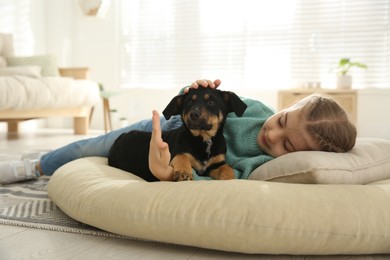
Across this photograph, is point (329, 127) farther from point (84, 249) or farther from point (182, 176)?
point (84, 249)

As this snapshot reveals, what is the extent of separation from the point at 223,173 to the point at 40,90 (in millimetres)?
3770

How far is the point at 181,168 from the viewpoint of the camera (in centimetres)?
157

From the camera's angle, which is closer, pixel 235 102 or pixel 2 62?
pixel 235 102

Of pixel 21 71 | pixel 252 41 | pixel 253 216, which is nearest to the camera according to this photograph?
pixel 253 216

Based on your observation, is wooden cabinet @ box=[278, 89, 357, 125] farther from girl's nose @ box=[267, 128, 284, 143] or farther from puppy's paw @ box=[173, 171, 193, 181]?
puppy's paw @ box=[173, 171, 193, 181]

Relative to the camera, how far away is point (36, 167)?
7.94 ft

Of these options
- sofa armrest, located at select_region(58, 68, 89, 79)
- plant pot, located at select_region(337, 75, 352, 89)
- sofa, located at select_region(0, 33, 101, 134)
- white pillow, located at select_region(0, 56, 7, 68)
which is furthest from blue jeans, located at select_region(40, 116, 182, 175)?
sofa armrest, located at select_region(58, 68, 89, 79)

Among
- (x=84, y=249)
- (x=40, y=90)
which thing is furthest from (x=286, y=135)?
(x=40, y=90)

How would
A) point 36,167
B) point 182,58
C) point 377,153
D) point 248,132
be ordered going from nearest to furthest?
point 377,153
point 248,132
point 36,167
point 182,58

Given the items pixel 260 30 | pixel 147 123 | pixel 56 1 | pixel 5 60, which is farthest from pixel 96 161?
pixel 56 1

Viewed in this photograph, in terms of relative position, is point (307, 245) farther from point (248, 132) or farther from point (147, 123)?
point (147, 123)

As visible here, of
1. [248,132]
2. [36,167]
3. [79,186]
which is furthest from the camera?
[36,167]

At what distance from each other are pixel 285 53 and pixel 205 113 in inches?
187

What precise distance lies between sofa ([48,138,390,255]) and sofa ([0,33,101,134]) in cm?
349
